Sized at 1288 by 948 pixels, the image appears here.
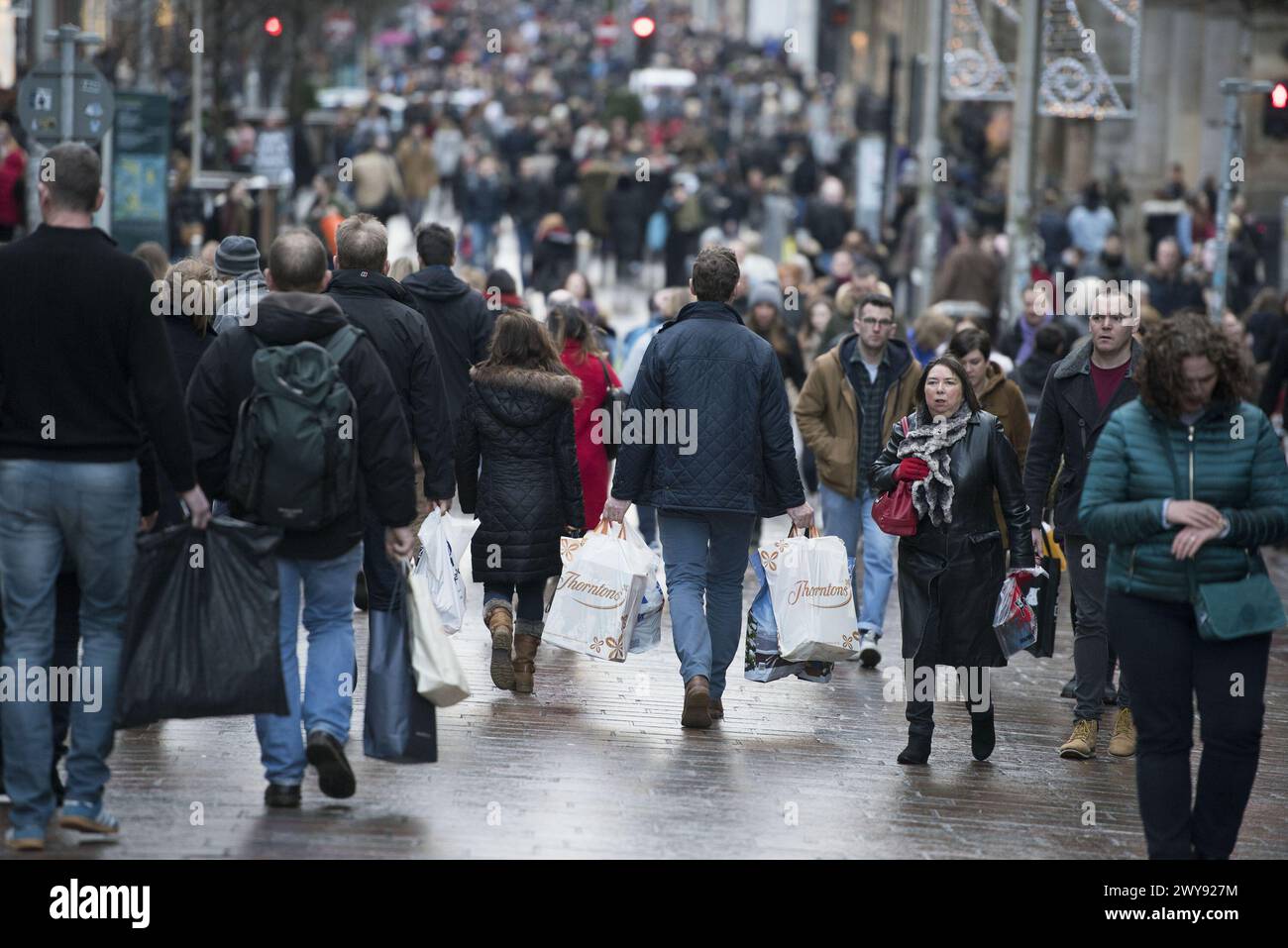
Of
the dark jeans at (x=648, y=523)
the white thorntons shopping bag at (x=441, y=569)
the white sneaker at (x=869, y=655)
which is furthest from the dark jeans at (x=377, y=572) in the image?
the dark jeans at (x=648, y=523)

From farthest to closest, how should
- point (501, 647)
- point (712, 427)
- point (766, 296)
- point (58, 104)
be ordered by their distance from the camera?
point (58, 104) < point (766, 296) < point (501, 647) < point (712, 427)

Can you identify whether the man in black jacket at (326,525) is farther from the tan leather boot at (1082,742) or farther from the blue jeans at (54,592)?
the tan leather boot at (1082,742)

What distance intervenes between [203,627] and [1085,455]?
3.61 meters

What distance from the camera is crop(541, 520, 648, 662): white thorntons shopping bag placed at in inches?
363

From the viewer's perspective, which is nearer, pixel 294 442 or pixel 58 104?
pixel 294 442

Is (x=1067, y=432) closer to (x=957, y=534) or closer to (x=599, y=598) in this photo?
(x=957, y=534)

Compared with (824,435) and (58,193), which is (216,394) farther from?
(824,435)

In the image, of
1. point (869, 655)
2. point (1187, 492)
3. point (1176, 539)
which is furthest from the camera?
point (869, 655)

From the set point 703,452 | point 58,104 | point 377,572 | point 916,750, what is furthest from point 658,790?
point 58,104

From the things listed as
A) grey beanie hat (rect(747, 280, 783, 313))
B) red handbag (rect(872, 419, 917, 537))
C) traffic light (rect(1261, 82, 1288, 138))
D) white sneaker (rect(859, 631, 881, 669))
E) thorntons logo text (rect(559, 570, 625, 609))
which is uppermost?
traffic light (rect(1261, 82, 1288, 138))

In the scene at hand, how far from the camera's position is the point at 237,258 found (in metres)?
9.61

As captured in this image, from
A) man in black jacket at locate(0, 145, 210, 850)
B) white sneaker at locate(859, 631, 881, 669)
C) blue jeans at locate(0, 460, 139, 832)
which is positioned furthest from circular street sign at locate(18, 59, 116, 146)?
blue jeans at locate(0, 460, 139, 832)

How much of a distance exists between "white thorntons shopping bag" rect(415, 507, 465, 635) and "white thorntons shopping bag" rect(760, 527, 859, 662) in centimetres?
130

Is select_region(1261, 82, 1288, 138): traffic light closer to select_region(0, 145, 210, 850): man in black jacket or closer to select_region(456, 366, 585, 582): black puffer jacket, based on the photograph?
select_region(456, 366, 585, 582): black puffer jacket
